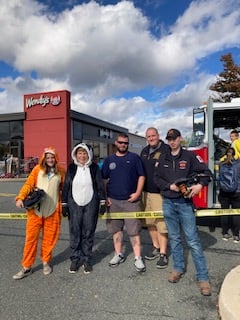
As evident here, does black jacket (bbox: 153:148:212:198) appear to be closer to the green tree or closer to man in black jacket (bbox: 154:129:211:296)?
man in black jacket (bbox: 154:129:211:296)

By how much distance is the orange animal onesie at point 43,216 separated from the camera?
474 cm

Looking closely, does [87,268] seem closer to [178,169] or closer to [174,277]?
[174,277]

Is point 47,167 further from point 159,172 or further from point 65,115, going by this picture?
point 65,115

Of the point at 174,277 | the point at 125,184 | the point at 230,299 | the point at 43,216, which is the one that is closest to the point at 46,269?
the point at 43,216

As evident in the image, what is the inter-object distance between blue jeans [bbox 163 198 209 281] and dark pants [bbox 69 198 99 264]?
3.39 ft

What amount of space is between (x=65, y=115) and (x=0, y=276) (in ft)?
75.8

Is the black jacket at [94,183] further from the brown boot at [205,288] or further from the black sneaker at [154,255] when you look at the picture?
the brown boot at [205,288]

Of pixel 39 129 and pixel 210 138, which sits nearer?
pixel 210 138

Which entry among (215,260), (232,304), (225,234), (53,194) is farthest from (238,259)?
(53,194)

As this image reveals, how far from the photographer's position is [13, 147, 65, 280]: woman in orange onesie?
4.74 meters

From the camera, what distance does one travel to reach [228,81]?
63.4ft

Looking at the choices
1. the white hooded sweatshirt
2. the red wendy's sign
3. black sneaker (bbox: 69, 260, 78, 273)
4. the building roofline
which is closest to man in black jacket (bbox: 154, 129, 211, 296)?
the white hooded sweatshirt

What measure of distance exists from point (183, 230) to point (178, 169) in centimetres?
75

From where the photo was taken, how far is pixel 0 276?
15.4ft
